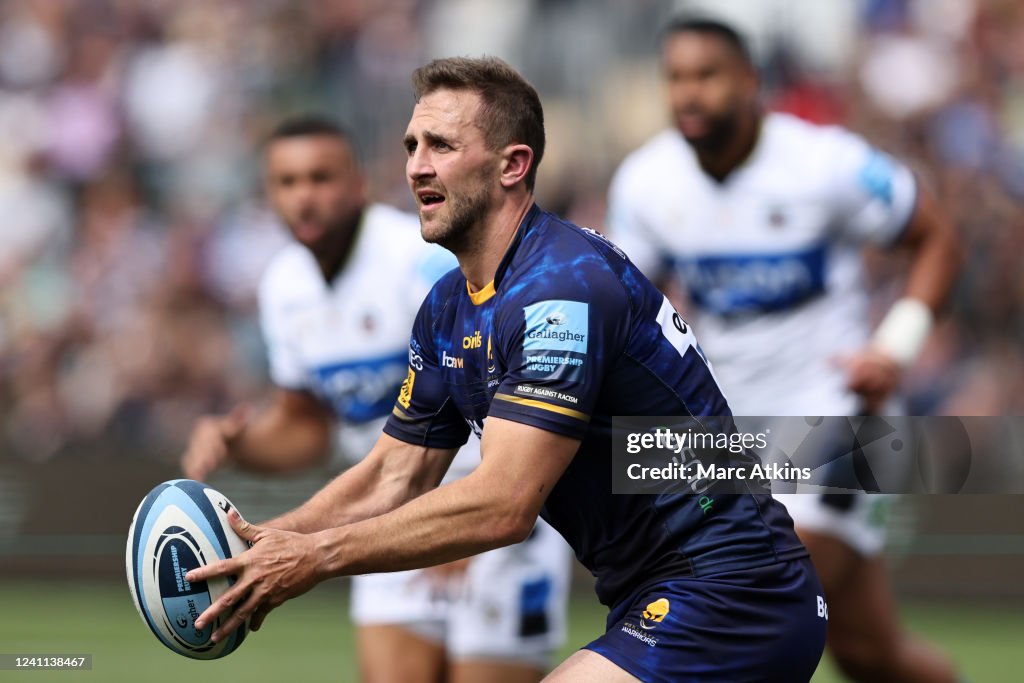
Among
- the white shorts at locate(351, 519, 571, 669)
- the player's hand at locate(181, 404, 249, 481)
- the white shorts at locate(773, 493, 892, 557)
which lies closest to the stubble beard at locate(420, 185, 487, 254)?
the player's hand at locate(181, 404, 249, 481)

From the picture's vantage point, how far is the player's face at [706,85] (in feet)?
24.5

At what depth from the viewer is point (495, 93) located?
16.3ft

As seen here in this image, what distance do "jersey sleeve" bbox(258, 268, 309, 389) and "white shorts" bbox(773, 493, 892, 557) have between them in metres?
2.33

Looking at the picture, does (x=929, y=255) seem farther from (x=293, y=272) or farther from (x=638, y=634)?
(x=638, y=634)

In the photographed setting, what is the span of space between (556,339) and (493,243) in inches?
20.7

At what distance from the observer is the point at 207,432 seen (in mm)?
6734

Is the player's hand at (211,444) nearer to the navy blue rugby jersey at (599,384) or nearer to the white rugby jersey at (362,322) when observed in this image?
the white rugby jersey at (362,322)

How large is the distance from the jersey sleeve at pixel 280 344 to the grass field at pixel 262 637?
8.45ft

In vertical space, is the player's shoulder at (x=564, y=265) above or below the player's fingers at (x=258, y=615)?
above

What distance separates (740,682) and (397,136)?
1020 cm

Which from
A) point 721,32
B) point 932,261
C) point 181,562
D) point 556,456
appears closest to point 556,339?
point 556,456

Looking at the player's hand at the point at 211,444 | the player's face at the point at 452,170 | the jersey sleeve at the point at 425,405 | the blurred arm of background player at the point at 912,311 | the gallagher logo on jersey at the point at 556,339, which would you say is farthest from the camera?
the blurred arm of background player at the point at 912,311

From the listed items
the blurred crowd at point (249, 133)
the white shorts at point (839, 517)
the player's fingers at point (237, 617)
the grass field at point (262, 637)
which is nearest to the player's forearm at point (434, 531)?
the player's fingers at point (237, 617)

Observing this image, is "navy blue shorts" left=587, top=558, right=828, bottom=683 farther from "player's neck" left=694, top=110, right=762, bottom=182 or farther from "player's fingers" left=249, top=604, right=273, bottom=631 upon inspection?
"player's neck" left=694, top=110, right=762, bottom=182
